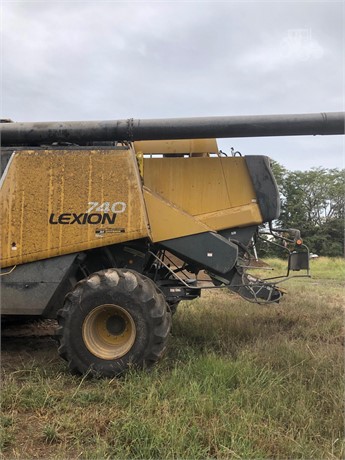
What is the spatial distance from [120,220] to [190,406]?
2.06 m

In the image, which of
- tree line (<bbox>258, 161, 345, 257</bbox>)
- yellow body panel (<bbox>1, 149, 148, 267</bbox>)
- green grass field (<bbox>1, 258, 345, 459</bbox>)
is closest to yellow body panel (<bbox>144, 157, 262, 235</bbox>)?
yellow body panel (<bbox>1, 149, 148, 267</bbox>)

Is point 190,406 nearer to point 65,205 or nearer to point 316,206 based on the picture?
point 65,205

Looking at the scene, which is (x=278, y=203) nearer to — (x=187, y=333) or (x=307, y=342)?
(x=307, y=342)

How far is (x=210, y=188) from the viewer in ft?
18.3

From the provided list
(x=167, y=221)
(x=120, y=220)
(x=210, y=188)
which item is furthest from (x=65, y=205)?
(x=210, y=188)

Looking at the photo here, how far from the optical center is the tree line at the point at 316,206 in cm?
4616

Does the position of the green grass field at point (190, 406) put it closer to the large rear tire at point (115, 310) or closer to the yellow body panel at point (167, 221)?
the large rear tire at point (115, 310)

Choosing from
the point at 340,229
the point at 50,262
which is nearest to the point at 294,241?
the point at 50,262

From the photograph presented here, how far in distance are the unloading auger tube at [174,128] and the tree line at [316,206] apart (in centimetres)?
3926

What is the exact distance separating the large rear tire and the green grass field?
18cm

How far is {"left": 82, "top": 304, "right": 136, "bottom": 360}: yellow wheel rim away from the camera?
4.54 m

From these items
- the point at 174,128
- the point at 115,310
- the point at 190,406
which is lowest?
the point at 190,406

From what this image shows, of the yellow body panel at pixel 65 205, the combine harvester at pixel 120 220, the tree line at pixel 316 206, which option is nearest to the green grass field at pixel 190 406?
the combine harvester at pixel 120 220

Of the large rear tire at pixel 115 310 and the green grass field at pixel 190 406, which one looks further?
the large rear tire at pixel 115 310
